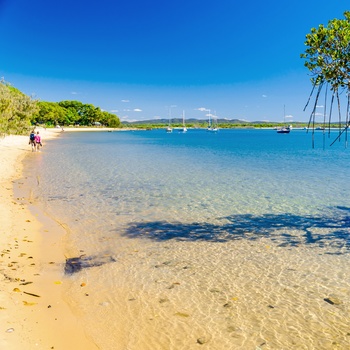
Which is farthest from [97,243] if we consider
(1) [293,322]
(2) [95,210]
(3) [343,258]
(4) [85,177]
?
(4) [85,177]

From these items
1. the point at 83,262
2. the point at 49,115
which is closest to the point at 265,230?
the point at 83,262

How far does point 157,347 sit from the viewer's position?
225 inches

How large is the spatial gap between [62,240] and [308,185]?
18.5 m

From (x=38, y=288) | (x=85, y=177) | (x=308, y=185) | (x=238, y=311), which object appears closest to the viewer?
(x=238, y=311)

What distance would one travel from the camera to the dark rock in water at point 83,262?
887 cm

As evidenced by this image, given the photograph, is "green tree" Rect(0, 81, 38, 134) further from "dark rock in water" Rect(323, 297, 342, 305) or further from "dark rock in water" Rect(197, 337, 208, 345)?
"dark rock in water" Rect(323, 297, 342, 305)

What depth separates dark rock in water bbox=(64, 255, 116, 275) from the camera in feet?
29.1

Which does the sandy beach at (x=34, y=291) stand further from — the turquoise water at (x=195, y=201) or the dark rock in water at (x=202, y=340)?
the turquoise water at (x=195, y=201)

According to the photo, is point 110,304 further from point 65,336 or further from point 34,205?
point 34,205

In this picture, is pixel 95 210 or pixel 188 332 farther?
pixel 95 210

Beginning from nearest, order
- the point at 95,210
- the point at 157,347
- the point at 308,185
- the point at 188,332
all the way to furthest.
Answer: the point at 157,347, the point at 188,332, the point at 95,210, the point at 308,185

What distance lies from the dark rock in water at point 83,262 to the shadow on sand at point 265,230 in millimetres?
2205

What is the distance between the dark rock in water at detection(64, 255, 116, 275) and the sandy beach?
219 mm

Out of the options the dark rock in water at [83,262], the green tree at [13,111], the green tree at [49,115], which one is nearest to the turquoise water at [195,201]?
the dark rock in water at [83,262]
